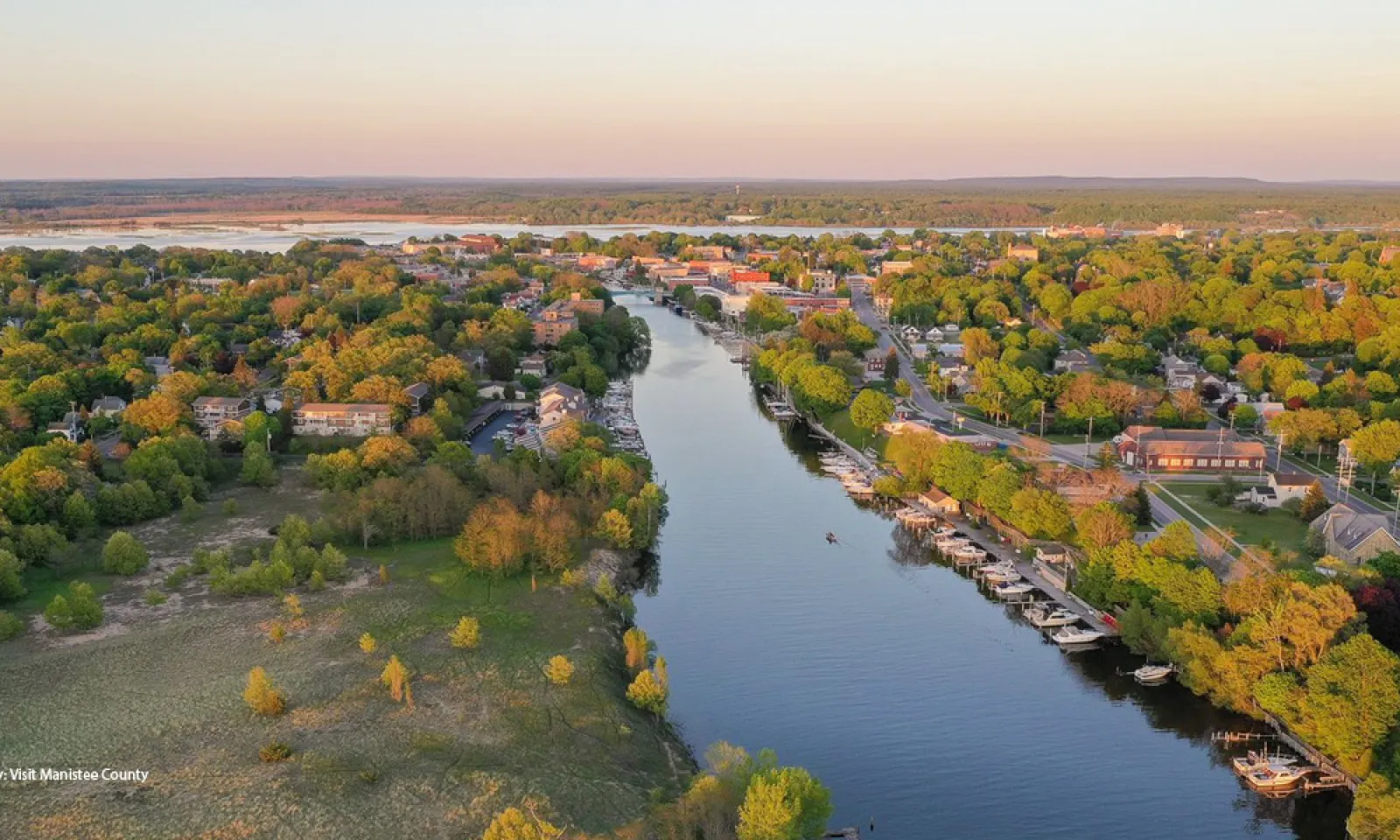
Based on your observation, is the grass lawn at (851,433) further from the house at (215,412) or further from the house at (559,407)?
the house at (215,412)

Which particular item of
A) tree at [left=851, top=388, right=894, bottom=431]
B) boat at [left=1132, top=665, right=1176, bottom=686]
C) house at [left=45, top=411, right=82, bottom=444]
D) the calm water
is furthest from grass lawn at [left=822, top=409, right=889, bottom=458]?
house at [left=45, top=411, right=82, bottom=444]

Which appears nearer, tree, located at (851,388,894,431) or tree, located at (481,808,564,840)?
A: tree, located at (481,808,564,840)

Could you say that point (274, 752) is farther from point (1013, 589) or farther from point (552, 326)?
point (552, 326)

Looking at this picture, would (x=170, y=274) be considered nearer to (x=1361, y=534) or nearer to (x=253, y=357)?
(x=253, y=357)

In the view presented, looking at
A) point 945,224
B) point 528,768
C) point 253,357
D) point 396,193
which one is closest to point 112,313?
point 253,357

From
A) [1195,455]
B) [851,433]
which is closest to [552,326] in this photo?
[851,433]

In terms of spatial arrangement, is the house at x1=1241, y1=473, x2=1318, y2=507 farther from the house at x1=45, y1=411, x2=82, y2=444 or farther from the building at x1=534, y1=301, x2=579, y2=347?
the house at x1=45, y1=411, x2=82, y2=444
